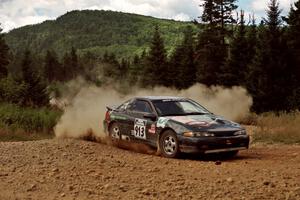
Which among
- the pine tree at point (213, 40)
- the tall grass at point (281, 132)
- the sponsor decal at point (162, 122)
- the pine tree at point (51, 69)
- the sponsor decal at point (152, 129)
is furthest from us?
the pine tree at point (51, 69)

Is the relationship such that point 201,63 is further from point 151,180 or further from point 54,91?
point 151,180

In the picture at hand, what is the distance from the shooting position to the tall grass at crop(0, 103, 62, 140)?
1784 cm

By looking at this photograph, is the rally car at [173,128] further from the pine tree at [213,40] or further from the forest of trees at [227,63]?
the pine tree at [213,40]

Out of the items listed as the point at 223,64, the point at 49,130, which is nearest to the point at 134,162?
the point at 49,130

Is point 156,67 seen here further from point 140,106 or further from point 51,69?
point 51,69

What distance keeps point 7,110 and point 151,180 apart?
1328cm

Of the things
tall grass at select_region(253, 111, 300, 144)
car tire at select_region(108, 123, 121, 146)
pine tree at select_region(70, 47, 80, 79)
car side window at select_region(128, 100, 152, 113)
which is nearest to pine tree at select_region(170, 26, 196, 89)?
tall grass at select_region(253, 111, 300, 144)

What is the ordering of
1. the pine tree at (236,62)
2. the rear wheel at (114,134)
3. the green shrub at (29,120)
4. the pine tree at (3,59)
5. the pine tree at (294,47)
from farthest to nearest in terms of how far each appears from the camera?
the pine tree at (3,59) < the pine tree at (236,62) < the pine tree at (294,47) < the green shrub at (29,120) < the rear wheel at (114,134)

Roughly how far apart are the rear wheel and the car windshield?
1408 millimetres

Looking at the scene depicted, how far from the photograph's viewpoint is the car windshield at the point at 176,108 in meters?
12.2

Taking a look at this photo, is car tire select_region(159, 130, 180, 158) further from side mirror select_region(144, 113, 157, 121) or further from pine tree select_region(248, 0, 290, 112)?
pine tree select_region(248, 0, 290, 112)

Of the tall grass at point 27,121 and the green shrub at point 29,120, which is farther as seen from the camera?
the green shrub at point 29,120

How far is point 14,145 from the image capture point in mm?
11781

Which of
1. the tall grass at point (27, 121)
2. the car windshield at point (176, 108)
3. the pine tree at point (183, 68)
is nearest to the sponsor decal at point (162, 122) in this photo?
the car windshield at point (176, 108)
